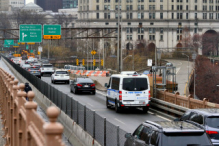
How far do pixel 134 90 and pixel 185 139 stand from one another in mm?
16420

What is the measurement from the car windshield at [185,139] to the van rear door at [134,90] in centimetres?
1622

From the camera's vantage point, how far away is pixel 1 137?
20734 mm

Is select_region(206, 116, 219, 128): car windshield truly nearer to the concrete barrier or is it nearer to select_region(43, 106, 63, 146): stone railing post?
the concrete barrier

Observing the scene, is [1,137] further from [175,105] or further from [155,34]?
[155,34]

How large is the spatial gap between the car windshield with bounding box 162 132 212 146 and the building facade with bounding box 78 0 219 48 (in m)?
159

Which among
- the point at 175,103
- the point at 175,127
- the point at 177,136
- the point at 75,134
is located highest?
the point at 175,127

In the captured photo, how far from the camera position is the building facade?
6668 inches

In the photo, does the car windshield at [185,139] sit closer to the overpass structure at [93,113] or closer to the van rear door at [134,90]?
the overpass structure at [93,113]

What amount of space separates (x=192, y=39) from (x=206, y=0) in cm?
2720

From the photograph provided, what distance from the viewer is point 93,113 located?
15.0m

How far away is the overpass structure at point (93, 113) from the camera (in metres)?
13.4

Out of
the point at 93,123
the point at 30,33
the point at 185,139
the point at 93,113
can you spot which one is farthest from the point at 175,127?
the point at 30,33

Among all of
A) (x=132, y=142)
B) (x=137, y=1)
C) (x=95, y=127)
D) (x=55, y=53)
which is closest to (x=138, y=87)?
(x=95, y=127)

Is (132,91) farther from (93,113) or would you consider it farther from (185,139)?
(185,139)
